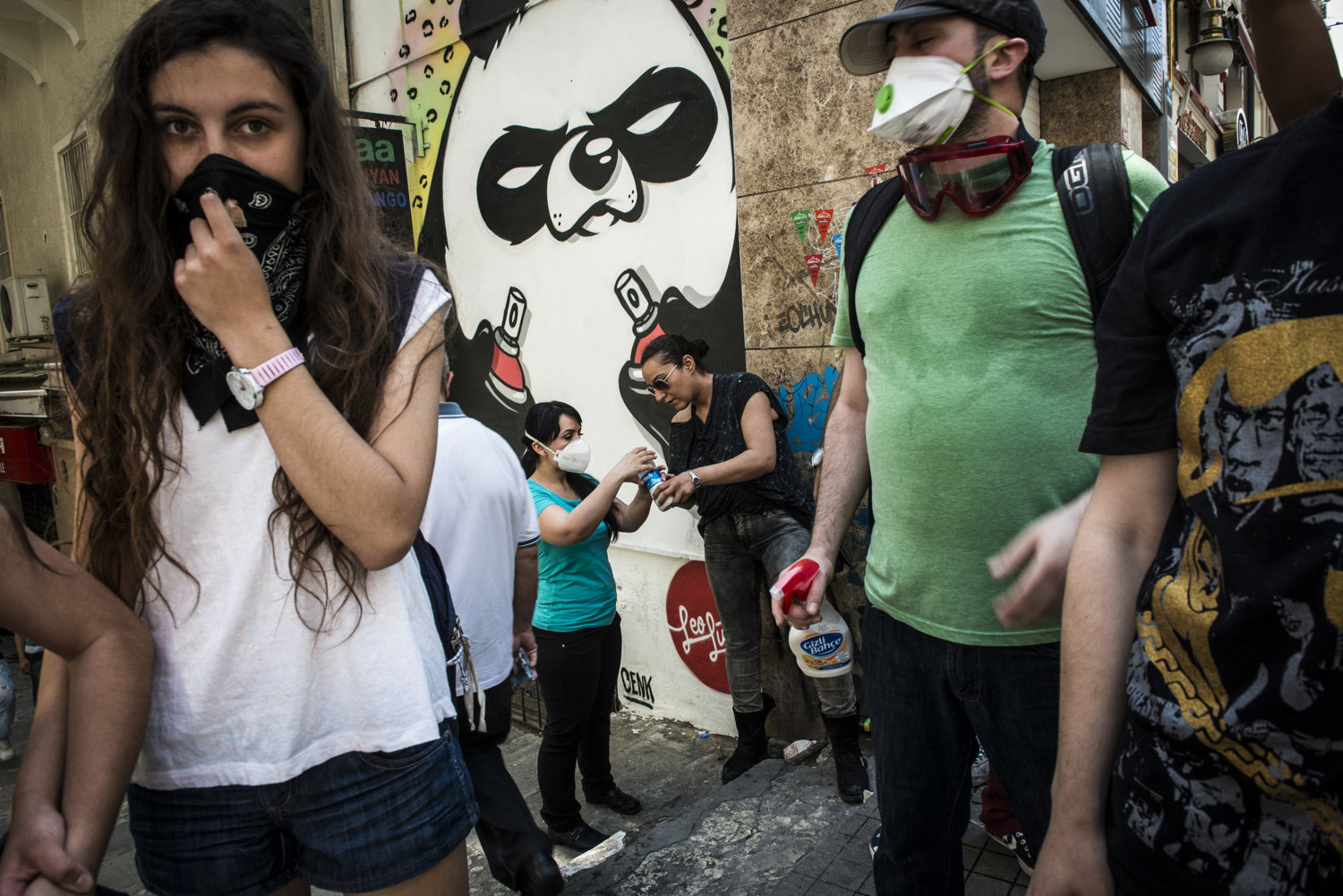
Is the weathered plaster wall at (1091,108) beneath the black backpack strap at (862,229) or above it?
above

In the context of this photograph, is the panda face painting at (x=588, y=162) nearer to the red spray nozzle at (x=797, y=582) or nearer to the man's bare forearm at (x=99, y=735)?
the red spray nozzle at (x=797, y=582)

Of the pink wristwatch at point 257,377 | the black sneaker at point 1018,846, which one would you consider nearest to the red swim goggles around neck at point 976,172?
the pink wristwatch at point 257,377

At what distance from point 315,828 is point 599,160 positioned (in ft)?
14.9

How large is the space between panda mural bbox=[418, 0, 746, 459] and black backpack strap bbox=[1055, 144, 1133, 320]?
116 inches

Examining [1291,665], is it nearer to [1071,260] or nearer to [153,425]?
[1071,260]

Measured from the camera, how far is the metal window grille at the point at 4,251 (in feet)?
36.8

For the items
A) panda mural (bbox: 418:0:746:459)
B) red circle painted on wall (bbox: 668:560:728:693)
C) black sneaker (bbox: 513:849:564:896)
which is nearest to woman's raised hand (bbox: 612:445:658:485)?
panda mural (bbox: 418:0:746:459)

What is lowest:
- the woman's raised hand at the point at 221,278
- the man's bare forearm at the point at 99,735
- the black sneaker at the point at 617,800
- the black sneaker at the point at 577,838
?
the black sneaker at the point at 617,800

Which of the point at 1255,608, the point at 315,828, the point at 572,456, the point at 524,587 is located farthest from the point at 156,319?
the point at 572,456

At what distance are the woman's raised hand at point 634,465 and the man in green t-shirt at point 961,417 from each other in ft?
6.14

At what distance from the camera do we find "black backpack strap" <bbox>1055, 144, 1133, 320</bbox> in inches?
59.7

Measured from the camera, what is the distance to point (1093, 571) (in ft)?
3.59

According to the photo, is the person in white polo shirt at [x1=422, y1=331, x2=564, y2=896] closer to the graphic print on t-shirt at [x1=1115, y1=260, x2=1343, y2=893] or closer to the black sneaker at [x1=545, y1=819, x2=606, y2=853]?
the black sneaker at [x1=545, y1=819, x2=606, y2=853]

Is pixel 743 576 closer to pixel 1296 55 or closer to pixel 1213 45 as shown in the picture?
pixel 1296 55
